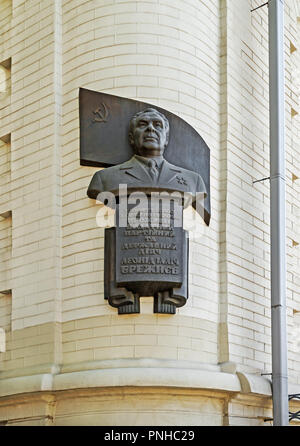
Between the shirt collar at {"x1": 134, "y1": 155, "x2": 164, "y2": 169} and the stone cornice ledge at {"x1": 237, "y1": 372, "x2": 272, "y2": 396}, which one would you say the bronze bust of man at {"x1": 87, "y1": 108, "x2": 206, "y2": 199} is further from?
the stone cornice ledge at {"x1": 237, "y1": 372, "x2": 272, "y2": 396}

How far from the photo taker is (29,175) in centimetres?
1562

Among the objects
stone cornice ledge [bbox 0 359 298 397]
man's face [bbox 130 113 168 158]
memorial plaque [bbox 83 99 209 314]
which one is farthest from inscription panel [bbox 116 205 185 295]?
stone cornice ledge [bbox 0 359 298 397]

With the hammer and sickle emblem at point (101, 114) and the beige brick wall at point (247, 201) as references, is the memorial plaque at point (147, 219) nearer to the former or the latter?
the hammer and sickle emblem at point (101, 114)

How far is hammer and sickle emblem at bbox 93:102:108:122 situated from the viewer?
14.6m

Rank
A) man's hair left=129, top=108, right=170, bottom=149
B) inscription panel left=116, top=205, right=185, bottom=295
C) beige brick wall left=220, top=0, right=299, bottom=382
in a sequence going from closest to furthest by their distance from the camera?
inscription panel left=116, top=205, right=185, bottom=295 → man's hair left=129, top=108, right=170, bottom=149 → beige brick wall left=220, top=0, right=299, bottom=382

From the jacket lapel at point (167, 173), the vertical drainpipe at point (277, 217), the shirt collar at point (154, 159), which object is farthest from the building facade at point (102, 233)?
the jacket lapel at point (167, 173)

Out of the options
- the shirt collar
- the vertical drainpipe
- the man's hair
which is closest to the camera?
the shirt collar

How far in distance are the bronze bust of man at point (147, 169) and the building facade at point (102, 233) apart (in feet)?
1.53

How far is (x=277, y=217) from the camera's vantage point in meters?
15.1

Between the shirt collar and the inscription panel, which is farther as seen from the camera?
the shirt collar

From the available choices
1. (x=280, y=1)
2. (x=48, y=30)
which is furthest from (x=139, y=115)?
(x=280, y=1)

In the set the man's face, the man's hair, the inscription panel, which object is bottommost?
the inscription panel

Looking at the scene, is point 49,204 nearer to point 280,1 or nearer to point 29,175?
point 29,175

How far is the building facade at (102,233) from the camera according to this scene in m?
13.8
